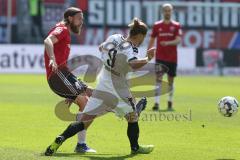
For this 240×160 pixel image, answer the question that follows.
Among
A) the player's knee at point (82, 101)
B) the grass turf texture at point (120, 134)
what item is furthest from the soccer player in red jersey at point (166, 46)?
the player's knee at point (82, 101)

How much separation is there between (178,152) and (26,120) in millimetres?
4775

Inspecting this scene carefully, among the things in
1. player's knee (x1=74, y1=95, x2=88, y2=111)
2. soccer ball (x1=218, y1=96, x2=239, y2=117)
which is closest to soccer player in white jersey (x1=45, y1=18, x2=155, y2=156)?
player's knee (x1=74, y1=95, x2=88, y2=111)

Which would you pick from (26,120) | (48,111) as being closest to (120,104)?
(26,120)

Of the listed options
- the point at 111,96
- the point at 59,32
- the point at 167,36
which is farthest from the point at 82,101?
the point at 167,36

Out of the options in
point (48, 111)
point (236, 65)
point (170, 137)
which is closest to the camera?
point (170, 137)

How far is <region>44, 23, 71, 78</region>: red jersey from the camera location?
1012cm

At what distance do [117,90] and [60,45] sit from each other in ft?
3.59

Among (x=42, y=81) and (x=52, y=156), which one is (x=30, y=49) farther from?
(x=52, y=156)

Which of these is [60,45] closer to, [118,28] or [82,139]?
[82,139]

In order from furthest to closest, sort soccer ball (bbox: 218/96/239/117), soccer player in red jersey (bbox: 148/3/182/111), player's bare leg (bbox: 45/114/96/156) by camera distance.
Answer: soccer player in red jersey (bbox: 148/3/182/111) → soccer ball (bbox: 218/96/239/117) → player's bare leg (bbox: 45/114/96/156)

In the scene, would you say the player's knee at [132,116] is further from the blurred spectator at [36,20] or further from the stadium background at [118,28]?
the blurred spectator at [36,20]

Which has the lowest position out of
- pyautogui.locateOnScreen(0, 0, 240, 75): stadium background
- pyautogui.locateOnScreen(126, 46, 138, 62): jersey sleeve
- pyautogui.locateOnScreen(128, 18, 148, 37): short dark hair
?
pyautogui.locateOnScreen(0, 0, 240, 75): stadium background

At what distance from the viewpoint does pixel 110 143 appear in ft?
36.2

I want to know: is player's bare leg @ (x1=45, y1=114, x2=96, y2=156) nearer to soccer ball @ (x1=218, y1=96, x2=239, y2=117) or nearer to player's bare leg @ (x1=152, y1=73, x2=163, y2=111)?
soccer ball @ (x1=218, y1=96, x2=239, y2=117)
